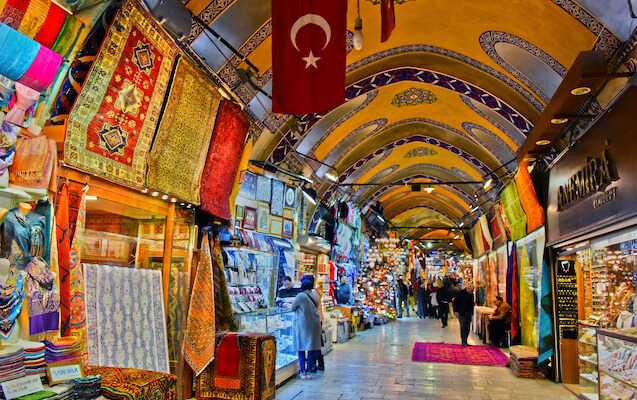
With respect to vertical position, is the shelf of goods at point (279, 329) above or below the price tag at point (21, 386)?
below

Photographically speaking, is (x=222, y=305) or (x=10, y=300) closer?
(x=10, y=300)

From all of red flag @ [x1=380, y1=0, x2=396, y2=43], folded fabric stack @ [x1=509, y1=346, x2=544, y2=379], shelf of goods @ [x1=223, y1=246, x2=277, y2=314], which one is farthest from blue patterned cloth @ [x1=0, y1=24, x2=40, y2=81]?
folded fabric stack @ [x1=509, y1=346, x2=544, y2=379]

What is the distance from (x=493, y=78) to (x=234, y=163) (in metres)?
4.41

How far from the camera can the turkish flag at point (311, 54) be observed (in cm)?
413

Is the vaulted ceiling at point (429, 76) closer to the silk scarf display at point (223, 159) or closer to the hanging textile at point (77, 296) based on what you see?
the silk scarf display at point (223, 159)

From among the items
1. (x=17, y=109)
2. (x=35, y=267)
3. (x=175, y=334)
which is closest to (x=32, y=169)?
(x=17, y=109)

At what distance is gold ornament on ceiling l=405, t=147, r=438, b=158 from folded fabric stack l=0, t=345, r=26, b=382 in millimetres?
11896

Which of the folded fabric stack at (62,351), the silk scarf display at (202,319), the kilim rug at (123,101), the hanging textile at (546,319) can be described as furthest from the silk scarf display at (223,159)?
the hanging textile at (546,319)

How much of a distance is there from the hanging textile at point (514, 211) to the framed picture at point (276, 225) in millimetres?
4404

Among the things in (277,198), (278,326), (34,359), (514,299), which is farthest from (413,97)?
(34,359)

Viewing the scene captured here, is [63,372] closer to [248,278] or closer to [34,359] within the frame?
[34,359]

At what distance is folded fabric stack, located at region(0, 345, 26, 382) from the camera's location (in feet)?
7.89

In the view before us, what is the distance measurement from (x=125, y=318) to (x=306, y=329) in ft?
10.1

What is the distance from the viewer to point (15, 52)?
8.96 feet
